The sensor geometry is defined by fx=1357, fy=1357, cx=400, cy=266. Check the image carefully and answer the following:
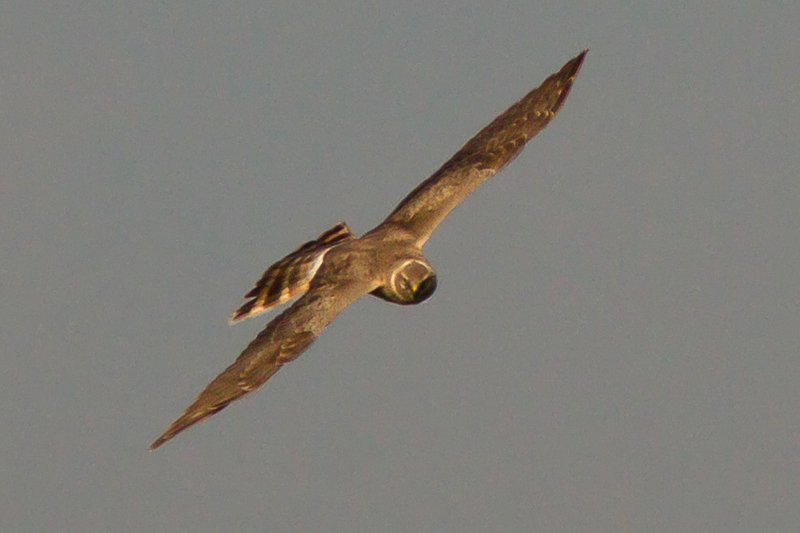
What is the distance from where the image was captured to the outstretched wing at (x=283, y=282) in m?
27.2

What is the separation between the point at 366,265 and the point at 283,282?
195 cm

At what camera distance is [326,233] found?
93.5 feet

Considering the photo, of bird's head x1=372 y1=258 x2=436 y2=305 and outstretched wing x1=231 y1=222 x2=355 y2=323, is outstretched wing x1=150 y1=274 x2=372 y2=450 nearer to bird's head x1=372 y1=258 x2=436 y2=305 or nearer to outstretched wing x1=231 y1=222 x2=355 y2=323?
bird's head x1=372 y1=258 x2=436 y2=305

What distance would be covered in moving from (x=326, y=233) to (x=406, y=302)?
10.0ft

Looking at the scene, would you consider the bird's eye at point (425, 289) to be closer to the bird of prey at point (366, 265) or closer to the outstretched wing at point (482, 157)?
the bird of prey at point (366, 265)

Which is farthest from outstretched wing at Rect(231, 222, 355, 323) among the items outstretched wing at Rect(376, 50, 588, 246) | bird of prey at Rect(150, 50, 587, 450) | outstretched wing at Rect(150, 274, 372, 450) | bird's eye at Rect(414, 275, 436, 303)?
bird's eye at Rect(414, 275, 436, 303)

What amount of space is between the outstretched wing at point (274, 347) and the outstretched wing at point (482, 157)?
9.29ft

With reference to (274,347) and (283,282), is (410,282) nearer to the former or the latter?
(283,282)

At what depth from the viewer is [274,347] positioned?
2431cm

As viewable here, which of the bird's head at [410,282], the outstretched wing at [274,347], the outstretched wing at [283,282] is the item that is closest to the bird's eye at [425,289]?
the bird's head at [410,282]

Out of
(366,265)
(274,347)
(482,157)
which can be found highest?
(482,157)

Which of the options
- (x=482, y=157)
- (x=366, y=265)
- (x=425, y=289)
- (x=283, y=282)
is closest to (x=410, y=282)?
(x=425, y=289)

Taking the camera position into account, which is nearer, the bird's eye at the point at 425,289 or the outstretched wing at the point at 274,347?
the outstretched wing at the point at 274,347

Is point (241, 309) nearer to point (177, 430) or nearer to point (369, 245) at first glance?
point (369, 245)
